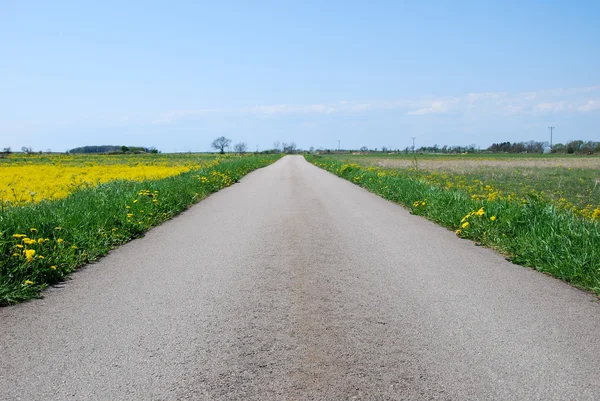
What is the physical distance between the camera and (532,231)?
28.0 feet

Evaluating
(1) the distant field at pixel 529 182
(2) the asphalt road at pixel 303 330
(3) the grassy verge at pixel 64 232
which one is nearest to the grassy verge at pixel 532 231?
(2) the asphalt road at pixel 303 330

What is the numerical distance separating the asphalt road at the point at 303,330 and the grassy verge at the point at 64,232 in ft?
1.04

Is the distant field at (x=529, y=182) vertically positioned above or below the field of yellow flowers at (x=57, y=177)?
below

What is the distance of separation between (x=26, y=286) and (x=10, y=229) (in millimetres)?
2123

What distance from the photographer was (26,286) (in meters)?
5.89

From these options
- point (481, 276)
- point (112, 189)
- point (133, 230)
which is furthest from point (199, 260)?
point (112, 189)

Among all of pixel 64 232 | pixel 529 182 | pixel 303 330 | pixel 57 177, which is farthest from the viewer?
pixel 529 182

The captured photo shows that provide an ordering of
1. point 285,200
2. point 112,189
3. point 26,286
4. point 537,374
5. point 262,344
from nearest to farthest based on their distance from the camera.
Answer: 1. point 537,374
2. point 262,344
3. point 26,286
4. point 112,189
5. point 285,200

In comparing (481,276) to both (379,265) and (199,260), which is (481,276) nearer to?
(379,265)

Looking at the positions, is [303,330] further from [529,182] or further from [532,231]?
[529,182]

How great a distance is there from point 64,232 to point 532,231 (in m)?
7.98

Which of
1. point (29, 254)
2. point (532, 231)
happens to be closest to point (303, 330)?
point (29, 254)

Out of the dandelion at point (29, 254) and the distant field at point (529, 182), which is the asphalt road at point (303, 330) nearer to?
the dandelion at point (29, 254)

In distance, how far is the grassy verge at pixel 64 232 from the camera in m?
6.22
